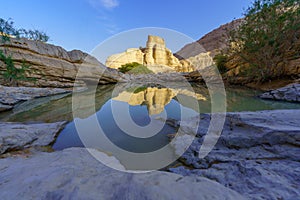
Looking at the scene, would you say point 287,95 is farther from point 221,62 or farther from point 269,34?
point 221,62

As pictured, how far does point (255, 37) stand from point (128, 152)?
1070cm

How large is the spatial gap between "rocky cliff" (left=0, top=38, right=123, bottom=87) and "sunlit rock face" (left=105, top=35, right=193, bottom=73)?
25.3 m

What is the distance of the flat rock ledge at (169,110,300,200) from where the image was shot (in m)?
1.09

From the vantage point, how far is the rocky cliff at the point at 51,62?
10219 mm

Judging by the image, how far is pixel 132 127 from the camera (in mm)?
3064

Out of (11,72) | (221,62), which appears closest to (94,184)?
(11,72)

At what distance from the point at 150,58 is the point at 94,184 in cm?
4270

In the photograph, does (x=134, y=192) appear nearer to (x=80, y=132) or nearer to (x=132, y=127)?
(x=132, y=127)

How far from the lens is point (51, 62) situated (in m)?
11.7

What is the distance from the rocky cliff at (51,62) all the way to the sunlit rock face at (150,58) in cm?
2532

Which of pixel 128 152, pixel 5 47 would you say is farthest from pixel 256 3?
pixel 5 47

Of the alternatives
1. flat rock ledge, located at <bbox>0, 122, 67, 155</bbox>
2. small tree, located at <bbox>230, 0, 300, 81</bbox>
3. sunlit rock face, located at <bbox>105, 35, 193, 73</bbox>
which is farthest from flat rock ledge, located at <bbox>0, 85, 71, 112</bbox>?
sunlit rock face, located at <bbox>105, 35, 193, 73</bbox>

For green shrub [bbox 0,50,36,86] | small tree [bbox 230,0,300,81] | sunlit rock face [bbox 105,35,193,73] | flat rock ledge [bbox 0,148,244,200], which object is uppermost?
sunlit rock face [bbox 105,35,193,73]

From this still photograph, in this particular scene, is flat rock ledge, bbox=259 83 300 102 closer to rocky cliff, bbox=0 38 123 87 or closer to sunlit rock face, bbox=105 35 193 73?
rocky cliff, bbox=0 38 123 87
